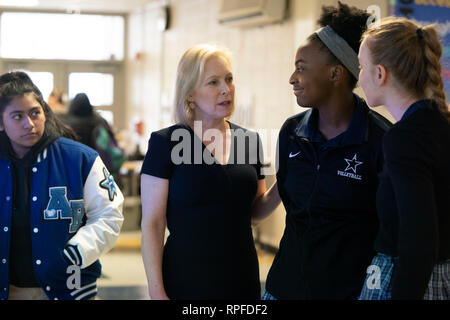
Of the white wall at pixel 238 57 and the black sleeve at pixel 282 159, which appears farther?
the white wall at pixel 238 57

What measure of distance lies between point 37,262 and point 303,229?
0.72 m

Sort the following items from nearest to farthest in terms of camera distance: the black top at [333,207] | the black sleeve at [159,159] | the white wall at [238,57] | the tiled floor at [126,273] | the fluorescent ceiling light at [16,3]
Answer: the black top at [333,207] < the black sleeve at [159,159] < the fluorescent ceiling light at [16,3] < the tiled floor at [126,273] < the white wall at [238,57]

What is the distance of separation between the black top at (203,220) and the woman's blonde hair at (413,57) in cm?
55

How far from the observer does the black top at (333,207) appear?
146cm

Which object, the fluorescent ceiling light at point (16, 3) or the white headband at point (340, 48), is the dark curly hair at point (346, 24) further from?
the fluorescent ceiling light at point (16, 3)

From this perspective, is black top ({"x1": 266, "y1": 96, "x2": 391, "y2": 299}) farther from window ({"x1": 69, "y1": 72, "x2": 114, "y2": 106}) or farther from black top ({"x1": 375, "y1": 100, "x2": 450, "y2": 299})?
window ({"x1": 69, "y1": 72, "x2": 114, "y2": 106})

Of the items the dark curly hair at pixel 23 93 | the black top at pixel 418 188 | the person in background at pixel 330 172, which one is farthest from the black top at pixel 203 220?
the black top at pixel 418 188

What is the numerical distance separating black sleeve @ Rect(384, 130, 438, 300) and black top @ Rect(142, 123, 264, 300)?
1.79 feet

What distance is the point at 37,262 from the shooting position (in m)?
1.64

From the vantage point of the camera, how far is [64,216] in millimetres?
1665

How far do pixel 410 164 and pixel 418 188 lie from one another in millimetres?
49

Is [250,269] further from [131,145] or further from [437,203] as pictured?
[131,145]

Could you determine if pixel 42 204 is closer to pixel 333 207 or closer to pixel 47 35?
pixel 333 207

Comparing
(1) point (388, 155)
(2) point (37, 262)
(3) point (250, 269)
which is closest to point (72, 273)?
→ (2) point (37, 262)
